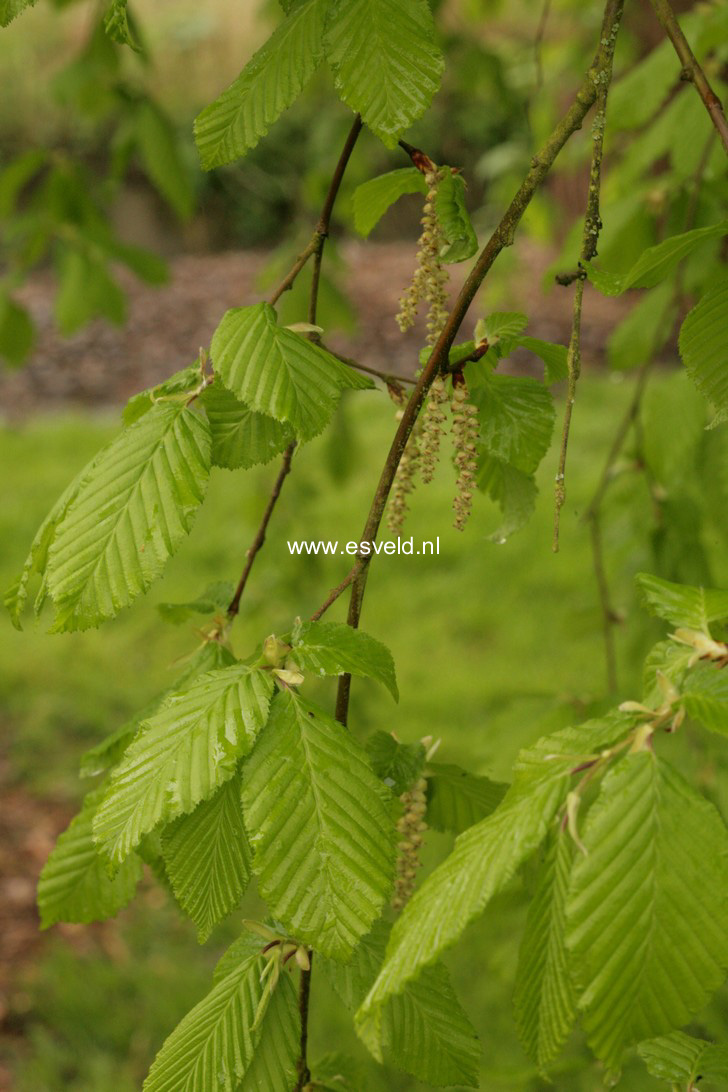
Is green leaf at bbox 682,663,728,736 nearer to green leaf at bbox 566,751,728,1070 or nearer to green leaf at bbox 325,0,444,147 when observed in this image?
green leaf at bbox 566,751,728,1070

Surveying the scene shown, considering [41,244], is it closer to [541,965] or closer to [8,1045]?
[8,1045]

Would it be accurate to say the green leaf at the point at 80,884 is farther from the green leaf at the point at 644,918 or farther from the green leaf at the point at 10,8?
the green leaf at the point at 10,8

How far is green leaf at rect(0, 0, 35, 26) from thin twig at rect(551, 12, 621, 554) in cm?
47

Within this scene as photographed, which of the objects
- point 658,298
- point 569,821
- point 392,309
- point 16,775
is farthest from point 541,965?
point 392,309

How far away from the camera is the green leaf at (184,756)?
2.33 ft

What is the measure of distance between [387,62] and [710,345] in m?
0.35

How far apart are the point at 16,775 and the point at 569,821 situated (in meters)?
2.90

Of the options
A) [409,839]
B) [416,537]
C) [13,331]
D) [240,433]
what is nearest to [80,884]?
[409,839]

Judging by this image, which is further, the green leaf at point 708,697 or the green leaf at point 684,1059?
the green leaf at point 684,1059

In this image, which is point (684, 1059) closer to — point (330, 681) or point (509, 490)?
point (509, 490)

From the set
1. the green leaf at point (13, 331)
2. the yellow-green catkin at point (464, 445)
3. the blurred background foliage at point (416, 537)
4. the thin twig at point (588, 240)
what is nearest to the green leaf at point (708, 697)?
the thin twig at point (588, 240)

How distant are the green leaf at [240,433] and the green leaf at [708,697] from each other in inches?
15.9

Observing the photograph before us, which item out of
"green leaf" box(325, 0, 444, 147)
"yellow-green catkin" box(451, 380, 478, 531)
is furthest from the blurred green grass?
"green leaf" box(325, 0, 444, 147)

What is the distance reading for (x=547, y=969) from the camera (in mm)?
672
